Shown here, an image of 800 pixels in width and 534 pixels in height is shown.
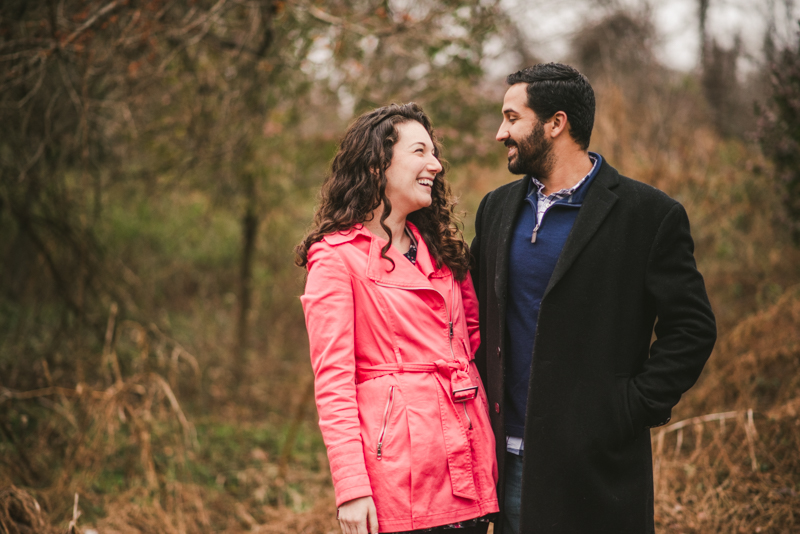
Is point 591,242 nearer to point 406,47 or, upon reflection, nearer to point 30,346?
point 406,47

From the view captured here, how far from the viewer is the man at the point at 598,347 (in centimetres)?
194

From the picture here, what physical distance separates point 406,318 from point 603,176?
0.86 meters

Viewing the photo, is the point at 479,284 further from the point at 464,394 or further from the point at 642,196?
the point at 642,196

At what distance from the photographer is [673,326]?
197 cm

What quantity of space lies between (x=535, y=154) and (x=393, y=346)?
860 mm

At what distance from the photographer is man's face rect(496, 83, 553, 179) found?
6.99 ft

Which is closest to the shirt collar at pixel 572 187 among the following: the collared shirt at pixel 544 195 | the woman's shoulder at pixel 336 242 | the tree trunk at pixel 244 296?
the collared shirt at pixel 544 195

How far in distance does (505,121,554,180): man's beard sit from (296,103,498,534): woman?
1.06 feet

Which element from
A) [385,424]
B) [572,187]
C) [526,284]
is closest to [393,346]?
[385,424]

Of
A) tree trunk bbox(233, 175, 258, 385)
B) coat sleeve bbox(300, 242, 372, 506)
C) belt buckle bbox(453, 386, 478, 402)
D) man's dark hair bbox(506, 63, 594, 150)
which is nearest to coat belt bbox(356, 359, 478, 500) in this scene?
belt buckle bbox(453, 386, 478, 402)

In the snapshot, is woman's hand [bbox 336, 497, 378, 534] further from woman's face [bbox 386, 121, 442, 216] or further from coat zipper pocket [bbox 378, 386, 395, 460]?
woman's face [bbox 386, 121, 442, 216]

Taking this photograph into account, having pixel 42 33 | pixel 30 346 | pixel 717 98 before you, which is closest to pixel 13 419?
pixel 30 346

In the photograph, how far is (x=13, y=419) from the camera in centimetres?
454

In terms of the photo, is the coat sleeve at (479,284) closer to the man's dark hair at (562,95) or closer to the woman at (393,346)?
the woman at (393,346)
